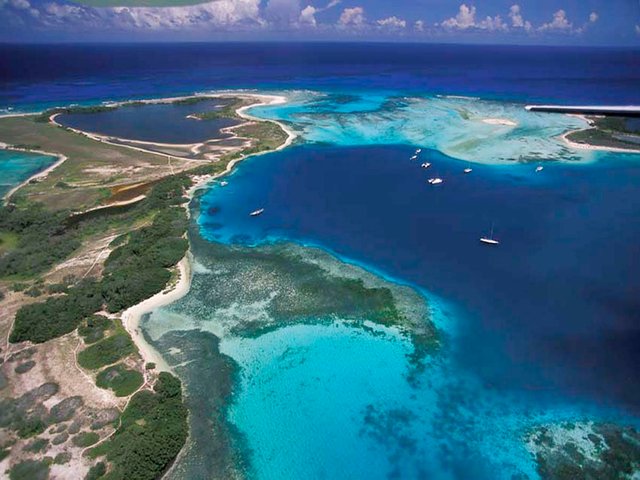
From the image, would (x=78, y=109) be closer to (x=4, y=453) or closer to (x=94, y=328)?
(x=94, y=328)

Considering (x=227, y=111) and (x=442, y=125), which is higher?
(x=442, y=125)

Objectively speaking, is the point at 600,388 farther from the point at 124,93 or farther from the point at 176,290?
the point at 124,93

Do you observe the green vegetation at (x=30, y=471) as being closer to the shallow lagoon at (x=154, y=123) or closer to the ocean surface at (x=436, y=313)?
the ocean surface at (x=436, y=313)

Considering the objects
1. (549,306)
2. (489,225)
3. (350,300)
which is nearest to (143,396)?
(350,300)

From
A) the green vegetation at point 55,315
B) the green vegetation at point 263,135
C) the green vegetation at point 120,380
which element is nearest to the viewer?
the green vegetation at point 120,380

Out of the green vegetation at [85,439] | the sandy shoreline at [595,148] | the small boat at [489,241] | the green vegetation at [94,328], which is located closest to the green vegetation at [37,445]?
the green vegetation at [85,439]

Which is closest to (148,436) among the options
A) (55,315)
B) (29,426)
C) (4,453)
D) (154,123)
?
(29,426)

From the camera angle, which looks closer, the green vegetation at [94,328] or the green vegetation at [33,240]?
the green vegetation at [94,328]
